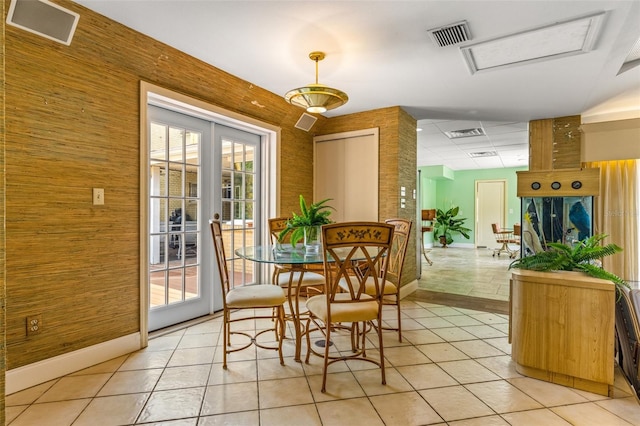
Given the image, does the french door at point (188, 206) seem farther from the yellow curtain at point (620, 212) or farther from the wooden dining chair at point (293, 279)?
the yellow curtain at point (620, 212)

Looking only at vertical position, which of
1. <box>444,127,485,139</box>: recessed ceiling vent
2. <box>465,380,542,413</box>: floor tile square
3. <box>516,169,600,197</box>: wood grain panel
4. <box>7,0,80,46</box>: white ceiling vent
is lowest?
<box>465,380,542,413</box>: floor tile square

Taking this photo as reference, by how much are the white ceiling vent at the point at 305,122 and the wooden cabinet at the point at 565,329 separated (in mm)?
3049

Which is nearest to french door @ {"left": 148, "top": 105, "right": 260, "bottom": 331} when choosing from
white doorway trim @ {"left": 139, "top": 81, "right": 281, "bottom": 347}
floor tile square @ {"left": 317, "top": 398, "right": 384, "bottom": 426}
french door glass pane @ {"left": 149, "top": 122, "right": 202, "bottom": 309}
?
french door glass pane @ {"left": 149, "top": 122, "right": 202, "bottom": 309}

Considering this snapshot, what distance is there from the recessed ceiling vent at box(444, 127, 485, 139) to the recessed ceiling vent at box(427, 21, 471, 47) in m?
3.24

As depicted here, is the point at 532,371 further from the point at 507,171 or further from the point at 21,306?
the point at 507,171

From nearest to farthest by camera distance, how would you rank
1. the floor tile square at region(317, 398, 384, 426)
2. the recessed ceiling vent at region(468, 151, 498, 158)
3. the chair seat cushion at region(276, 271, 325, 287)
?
the floor tile square at region(317, 398, 384, 426)
the chair seat cushion at region(276, 271, 325, 287)
the recessed ceiling vent at region(468, 151, 498, 158)

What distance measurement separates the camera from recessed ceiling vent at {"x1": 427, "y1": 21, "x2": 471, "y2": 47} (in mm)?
2301

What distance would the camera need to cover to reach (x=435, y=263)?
7.18m

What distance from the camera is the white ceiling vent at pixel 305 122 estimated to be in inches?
167

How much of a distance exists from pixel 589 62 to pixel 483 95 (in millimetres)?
970

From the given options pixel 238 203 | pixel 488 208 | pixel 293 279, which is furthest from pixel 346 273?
pixel 488 208

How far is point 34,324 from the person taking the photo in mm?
2021

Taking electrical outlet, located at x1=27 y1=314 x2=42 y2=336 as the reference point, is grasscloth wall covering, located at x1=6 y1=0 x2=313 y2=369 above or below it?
above

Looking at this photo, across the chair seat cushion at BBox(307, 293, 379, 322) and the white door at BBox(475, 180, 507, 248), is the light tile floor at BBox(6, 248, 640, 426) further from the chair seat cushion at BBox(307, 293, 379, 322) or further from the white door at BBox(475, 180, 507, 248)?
the white door at BBox(475, 180, 507, 248)
